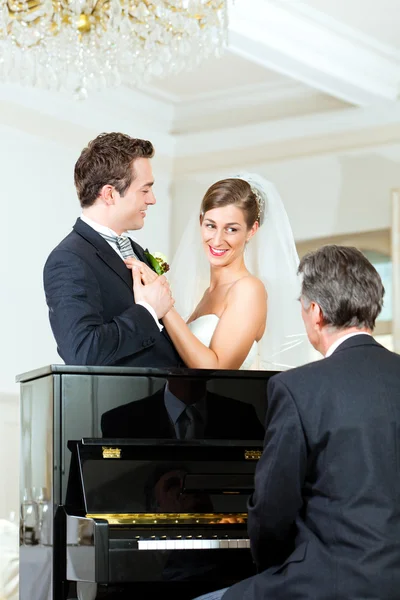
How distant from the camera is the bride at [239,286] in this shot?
11.6 ft

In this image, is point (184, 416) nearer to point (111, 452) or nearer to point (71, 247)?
point (111, 452)

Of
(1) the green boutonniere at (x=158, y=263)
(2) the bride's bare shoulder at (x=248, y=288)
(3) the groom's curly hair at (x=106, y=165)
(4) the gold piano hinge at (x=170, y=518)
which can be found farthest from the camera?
(2) the bride's bare shoulder at (x=248, y=288)

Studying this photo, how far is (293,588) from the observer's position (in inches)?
→ 90.7

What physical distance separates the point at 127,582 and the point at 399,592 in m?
0.86

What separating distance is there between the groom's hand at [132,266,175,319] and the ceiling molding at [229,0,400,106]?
2894 mm

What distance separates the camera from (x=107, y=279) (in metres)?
3.22

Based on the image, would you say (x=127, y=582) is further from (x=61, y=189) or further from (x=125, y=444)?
(x=61, y=189)

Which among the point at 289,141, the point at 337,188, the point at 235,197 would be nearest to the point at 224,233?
the point at 235,197

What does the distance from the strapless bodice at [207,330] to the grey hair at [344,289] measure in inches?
47.3

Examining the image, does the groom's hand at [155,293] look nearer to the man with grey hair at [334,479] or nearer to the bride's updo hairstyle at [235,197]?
the bride's updo hairstyle at [235,197]

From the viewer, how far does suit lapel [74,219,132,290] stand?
10.7 ft

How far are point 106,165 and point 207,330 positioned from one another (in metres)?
0.74

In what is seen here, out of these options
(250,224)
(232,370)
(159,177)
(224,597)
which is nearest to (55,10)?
(250,224)

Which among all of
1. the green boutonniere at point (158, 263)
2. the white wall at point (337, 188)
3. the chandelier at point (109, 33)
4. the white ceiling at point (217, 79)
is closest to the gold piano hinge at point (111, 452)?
the green boutonniere at point (158, 263)
